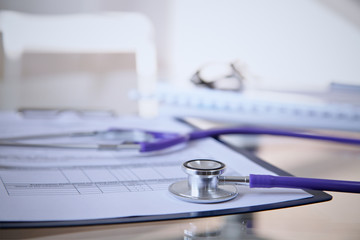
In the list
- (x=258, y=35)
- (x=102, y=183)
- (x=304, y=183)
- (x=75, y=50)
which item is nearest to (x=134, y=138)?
(x=102, y=183)

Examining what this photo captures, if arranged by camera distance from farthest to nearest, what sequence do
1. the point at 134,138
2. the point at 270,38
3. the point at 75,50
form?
1. the point at 270,38
2. the point at 75,50
3. the point at 134,138

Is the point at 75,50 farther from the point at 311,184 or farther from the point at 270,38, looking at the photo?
the point at 311,184

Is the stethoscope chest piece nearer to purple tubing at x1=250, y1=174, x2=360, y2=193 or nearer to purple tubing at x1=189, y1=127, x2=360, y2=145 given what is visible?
purple tubing at x1=250, y1=174, x2=360, y2=193

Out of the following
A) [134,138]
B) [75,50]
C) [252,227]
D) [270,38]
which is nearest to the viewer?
[252,227]

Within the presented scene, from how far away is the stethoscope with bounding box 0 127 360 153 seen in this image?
584 millimetres

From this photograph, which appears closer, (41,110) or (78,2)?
(41,110)

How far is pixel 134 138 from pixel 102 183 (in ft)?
0.72

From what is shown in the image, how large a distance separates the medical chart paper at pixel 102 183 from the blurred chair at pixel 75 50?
468mm

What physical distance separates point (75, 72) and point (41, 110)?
59 centimetres

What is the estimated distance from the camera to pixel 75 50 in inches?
56.9

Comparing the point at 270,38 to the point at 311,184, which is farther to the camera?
the point at 270,38

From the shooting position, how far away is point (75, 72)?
4.74ft

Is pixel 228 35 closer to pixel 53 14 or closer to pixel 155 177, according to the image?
pixel 53 14

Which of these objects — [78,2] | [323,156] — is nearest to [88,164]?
[323,156]
